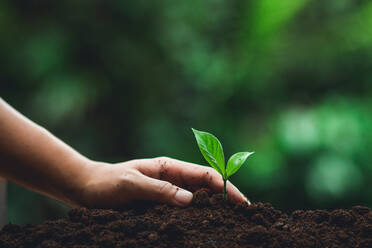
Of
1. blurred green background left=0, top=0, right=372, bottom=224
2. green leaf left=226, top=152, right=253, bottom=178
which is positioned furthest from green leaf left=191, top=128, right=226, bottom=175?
blurred green background left=0, top=0, right=372, bottom=224

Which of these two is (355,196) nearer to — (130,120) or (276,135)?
(276,135)

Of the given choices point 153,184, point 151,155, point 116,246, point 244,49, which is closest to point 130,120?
point 151,155

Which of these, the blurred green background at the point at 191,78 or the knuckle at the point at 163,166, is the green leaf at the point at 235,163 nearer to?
the knuckle at the point at 163,166

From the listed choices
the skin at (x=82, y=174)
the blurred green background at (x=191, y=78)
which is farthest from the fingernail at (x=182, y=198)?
the blurred green background at (x=191, y=78)

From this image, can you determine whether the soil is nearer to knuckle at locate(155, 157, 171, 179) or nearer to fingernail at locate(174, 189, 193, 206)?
fingernail at locate(174, 189, 193, 206)

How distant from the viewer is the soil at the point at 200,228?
810 mm

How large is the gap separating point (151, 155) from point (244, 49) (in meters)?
0.79

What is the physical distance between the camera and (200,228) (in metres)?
0.88

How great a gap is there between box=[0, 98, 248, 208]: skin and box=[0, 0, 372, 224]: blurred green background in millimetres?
1285

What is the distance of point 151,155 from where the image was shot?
2600mm

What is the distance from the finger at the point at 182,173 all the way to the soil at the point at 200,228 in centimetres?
14

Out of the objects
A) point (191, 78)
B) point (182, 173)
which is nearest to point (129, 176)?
point (182, 173)

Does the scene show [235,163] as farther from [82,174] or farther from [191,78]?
[191,78]

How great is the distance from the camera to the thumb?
99cm
